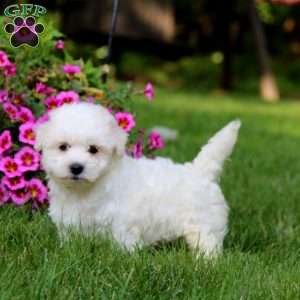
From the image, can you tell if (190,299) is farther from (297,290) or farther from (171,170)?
(171,170)

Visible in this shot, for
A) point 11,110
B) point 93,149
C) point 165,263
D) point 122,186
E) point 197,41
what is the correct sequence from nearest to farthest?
point 165,263, point 93,149, point 122,186, point 11,110, point 197,41

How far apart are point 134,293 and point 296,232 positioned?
1622 mm

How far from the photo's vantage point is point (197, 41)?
22.9m

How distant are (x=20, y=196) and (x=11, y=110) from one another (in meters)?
0.46

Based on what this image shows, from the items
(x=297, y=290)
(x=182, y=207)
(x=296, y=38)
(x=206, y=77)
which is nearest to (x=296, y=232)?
(x=182, y=207)

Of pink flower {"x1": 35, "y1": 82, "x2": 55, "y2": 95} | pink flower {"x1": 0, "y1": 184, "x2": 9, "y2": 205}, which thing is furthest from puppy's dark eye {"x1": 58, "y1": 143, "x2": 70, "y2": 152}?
pink flower {"x1": 35, "y1": 82, "x2": 55, "y2": 95}

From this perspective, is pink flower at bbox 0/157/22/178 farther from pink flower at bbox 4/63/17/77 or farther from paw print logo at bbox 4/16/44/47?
paw print logo at bbox 4/16/44/47

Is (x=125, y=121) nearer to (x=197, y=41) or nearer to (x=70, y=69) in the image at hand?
(x=70, y=69)

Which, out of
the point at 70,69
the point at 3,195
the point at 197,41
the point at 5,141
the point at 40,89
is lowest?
the point at 197,41

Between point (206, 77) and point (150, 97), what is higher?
point (150, 97)

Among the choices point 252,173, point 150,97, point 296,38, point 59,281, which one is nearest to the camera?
point 59,281

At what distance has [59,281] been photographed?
246 cm

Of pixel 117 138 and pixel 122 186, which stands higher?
pixel 117 138

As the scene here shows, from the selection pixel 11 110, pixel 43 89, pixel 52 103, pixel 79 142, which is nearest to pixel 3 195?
pixel 11 110
